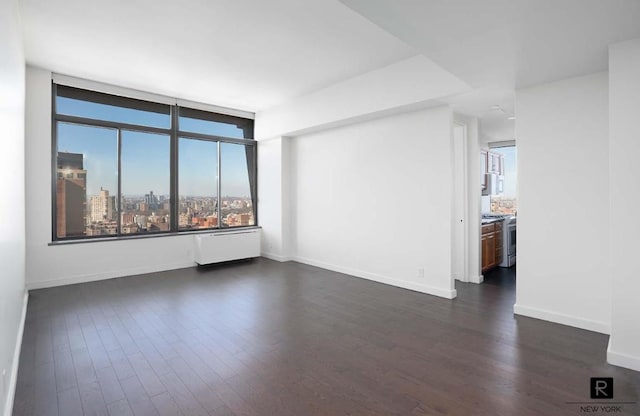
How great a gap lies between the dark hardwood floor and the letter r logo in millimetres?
43

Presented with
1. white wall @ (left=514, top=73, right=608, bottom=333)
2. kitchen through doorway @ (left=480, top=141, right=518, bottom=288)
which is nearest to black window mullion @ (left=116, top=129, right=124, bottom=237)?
white wall @ (left=514, top=73, right=608, bottom=333)

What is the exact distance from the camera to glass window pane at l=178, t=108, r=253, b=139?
605cm

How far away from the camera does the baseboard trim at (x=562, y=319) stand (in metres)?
3.04

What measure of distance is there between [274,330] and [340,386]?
1.12 m

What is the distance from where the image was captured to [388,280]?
4.80m

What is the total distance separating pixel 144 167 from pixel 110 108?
1036 mm

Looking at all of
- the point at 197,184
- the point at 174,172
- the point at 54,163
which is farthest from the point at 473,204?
the point at 54,163

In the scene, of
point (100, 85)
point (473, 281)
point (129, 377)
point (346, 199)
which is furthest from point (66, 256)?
point (473, 281)

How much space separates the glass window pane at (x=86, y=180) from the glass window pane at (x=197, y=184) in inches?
42.5

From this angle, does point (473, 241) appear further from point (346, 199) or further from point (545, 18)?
point (545, 18)

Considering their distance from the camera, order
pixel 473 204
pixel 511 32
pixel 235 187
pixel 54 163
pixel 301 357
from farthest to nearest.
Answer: pixel 235 187 → pixel 473 204 → pixel 54 163 → pixel 301 357 → pixel 511 32

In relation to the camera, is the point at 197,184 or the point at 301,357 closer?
the point at 301,357

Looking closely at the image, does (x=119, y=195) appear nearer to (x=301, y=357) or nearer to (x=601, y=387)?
(x=301, y=357)

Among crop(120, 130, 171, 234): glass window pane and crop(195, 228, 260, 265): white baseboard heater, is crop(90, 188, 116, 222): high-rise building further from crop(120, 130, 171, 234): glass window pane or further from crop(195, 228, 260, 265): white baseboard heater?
crop(195, 228, 260, 265): white baseboard heater
